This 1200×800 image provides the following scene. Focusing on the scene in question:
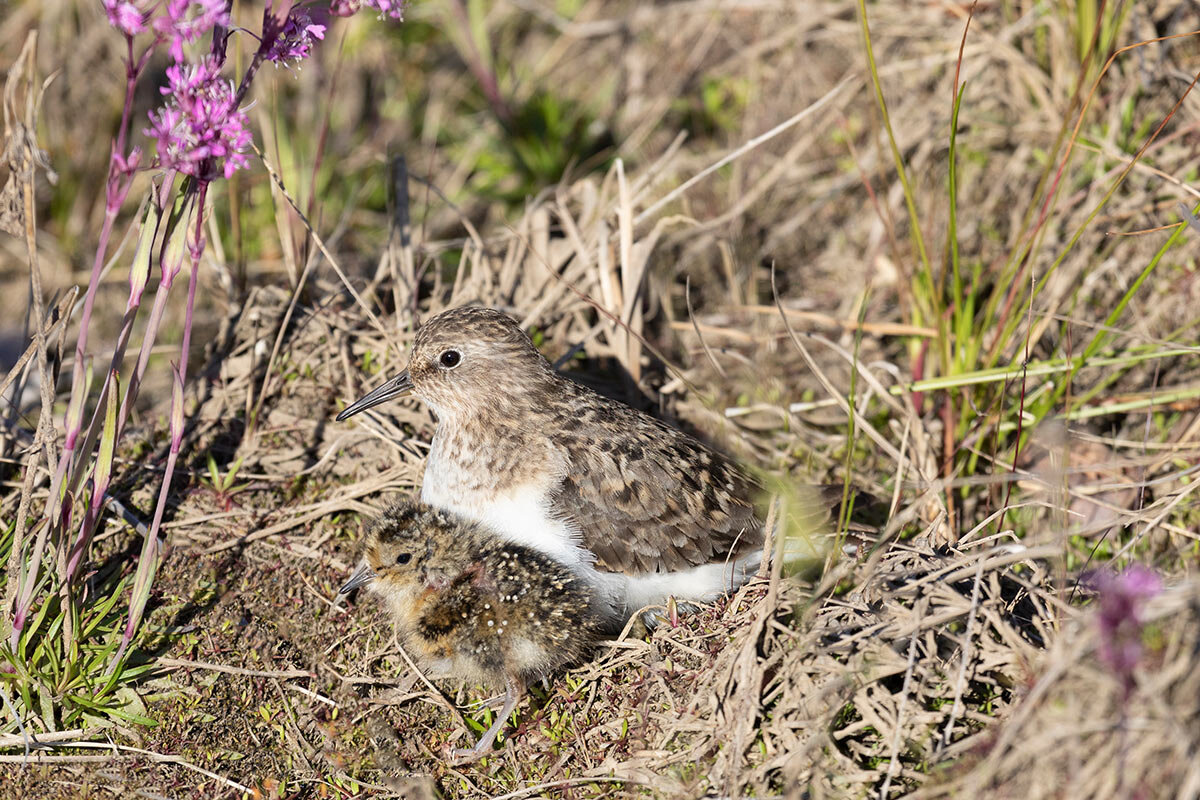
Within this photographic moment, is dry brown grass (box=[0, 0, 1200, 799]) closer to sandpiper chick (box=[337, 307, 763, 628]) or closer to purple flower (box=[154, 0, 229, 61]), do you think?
sandpiper chick (box=[337, 307, 763, 628])

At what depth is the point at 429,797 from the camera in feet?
11.3

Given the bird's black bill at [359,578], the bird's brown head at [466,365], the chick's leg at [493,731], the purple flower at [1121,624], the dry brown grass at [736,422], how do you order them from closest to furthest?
the purple flower at [1121,624] < the dry brown grass at [736,422] < the chick's leg at [493,731] < the bird's black bill at [359,578] < the bird's brown head at [466,365]

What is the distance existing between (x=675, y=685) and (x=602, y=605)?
0.50 m

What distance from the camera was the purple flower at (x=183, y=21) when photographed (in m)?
2.80

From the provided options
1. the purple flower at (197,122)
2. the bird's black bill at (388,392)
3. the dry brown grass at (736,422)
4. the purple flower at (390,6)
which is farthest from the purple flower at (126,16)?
the bird's black bill at (388,392)

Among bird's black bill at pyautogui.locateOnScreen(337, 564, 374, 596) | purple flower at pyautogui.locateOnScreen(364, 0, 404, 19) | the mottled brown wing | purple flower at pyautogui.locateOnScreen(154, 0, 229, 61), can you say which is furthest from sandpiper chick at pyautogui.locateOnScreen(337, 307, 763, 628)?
purple flower at pyautogui.locateOnScreen(154, 0, 229, 61)

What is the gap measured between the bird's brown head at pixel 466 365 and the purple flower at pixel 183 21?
5.85 ft

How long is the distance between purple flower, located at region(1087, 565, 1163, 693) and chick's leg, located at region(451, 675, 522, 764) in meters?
2.10

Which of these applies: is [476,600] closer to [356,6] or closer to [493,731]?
[493,731]

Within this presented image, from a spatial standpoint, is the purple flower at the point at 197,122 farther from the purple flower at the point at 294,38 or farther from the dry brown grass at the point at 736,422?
the dry brown grass at the point at 736,422

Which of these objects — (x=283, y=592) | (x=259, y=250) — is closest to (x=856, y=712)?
(x=283, y=592)

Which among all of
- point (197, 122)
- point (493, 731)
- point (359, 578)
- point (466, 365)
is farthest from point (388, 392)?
point (197, 122)

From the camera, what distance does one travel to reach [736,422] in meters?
5.47

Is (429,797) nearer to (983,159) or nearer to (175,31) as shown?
(175,31)
